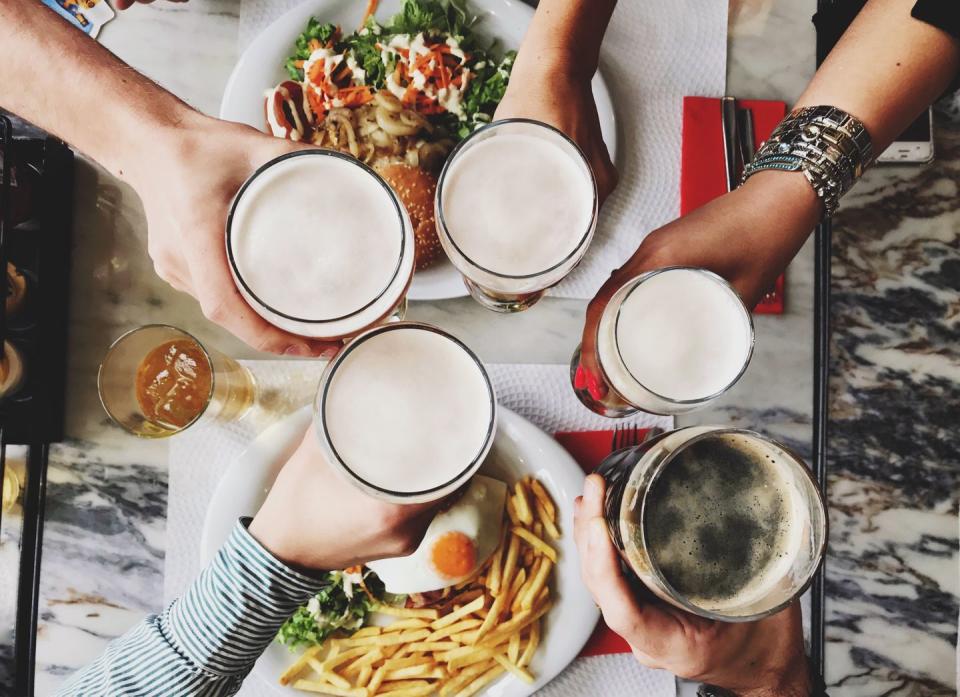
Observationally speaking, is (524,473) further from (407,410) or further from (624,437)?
(407,410)

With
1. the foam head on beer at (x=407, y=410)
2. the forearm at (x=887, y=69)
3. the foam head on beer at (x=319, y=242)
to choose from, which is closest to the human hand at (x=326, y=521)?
the foam head on beer at (x=407, y=410)

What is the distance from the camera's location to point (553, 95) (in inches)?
47.0

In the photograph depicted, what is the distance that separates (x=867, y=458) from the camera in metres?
1.48

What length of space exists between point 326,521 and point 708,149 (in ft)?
3.43

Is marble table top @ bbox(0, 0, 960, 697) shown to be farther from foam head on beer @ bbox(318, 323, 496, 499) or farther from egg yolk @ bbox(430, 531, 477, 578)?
foam head on beer @ bbox(318, 323, 496, 499)

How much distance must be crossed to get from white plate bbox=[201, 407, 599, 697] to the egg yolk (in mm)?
179

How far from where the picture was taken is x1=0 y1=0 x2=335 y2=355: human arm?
0.89 m

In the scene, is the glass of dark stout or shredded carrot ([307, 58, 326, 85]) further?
shredded carrot ([307, 58, 326, 85])

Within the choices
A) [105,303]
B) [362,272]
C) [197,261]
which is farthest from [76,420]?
[362,272]

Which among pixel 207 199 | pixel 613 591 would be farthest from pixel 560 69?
pixel 613 591

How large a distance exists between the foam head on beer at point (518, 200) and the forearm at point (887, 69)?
57 centimetres

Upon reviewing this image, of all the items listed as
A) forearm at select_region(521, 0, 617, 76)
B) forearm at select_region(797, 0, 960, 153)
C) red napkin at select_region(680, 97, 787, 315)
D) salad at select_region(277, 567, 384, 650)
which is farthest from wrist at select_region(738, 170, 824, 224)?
salad at select_region(277, 567, 384, 650)

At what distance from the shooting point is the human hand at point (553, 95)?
118 cm

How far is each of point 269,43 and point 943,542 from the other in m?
1.74
